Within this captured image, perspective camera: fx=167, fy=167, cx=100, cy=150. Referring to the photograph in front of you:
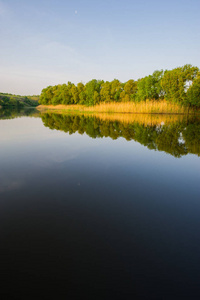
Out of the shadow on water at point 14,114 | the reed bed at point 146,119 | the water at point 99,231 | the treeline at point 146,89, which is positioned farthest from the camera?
the treeline at point 146,89

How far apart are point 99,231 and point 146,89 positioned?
4563 cm

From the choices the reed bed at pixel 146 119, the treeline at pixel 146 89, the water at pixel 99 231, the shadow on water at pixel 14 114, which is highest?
the treeline at pixel 146 89

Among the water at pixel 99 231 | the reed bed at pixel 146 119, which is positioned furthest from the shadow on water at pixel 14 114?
the water at pixel 99 231

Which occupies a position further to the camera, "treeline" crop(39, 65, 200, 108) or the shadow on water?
"treeline" crop(39, 65, 200, 108)

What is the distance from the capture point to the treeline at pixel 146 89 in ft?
111

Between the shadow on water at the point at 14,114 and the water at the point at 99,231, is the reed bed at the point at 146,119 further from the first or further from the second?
the shadow on water at the point at 14,114

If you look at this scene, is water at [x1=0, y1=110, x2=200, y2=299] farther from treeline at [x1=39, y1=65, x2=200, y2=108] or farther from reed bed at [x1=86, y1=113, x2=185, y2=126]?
treeline at [x1=39, y1=65, x2=200, y2=108]

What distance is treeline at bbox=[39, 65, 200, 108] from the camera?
111 feet

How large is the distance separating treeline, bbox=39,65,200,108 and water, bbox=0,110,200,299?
110 ft

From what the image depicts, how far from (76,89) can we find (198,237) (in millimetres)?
63214

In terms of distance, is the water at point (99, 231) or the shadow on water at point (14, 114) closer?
the water at point (99, 231)

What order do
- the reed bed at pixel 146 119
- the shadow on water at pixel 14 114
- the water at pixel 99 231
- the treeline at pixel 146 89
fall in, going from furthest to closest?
the treeline at pixel 146 89 < the shadow on water at pixel 14 114 < the reed bed at pixel 146 119 < the water at pixel 99 231

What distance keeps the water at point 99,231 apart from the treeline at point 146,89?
3361cm

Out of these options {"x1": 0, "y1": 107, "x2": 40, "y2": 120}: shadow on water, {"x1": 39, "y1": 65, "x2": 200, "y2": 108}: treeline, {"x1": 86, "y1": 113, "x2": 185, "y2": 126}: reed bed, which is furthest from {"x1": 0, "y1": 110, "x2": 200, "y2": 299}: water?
{"x1": 39, "y1": 65, "x2": 200, "y2": 108}: treeline
